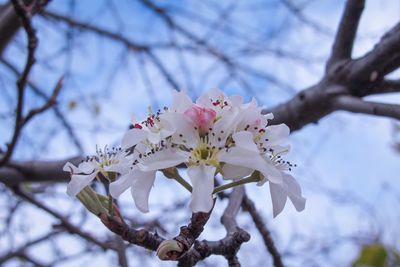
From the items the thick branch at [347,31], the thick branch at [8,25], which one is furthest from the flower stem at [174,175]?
the thick branch at [8,25]

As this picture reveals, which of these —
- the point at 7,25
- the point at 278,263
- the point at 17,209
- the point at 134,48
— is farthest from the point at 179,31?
the point at 278,263

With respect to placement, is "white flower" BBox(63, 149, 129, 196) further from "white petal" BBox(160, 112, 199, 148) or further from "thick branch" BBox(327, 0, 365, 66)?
"thick branch" BBox(327, 0, 365, 66)

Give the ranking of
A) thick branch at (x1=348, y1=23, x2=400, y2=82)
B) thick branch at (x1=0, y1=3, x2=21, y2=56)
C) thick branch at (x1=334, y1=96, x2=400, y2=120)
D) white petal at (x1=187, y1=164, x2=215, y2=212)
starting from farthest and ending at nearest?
thick branch at (x1=0, y1=3, x2=21, y2=56) → thick branch at (x1=348, y1=23, x2=400, y2=82) → thick branch at (x1=334, y1=96, x2=400, y2=120) → white petal at (x1=187, y1=164, x2=215, y2=212)

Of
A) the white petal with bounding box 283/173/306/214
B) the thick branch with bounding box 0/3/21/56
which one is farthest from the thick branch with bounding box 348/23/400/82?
the thick branch with bounding box 0/3/21/56

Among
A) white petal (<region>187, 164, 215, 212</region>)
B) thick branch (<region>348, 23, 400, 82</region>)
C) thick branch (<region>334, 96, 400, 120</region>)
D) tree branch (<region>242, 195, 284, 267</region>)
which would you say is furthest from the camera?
tree branch (<region>242, 195, 284, 267</region>)

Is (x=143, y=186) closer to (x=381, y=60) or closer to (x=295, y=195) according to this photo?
(x=295, y=195)

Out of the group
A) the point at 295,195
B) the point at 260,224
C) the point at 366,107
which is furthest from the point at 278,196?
the point at 260,224
